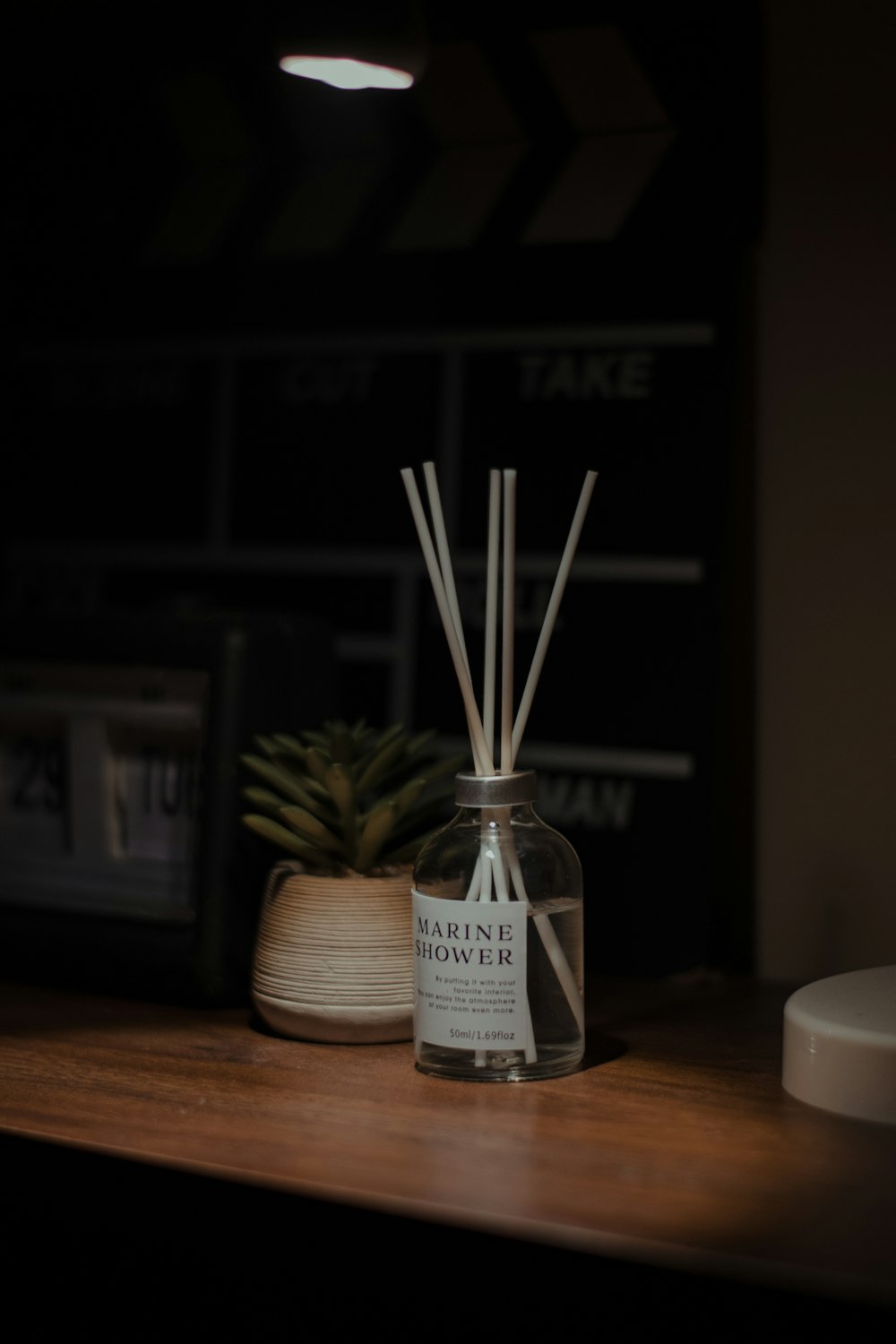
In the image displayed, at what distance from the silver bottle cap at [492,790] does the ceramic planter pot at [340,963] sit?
109 millimetres

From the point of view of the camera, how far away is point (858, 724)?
46.0 inches

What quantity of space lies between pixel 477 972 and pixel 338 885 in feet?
0.45

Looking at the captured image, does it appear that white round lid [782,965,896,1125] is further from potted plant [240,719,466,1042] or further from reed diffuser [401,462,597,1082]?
potted plant [240,719,466,1042]

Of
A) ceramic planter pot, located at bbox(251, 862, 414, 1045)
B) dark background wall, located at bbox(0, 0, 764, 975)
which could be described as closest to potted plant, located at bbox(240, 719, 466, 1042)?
ceramic planter pot, located at bbox(251, 862, 414, 1045)

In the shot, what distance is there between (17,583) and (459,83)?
62 cm

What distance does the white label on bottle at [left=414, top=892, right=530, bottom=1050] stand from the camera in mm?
854

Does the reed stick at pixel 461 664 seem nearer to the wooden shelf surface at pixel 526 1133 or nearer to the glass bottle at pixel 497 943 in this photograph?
the glass bottle at pixel 497 943

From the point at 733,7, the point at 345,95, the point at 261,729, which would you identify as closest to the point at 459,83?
the point at 345,95

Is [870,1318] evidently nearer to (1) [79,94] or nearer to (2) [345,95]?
(2) [345,95]

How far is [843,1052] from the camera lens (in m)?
0.81

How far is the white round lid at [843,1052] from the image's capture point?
2.63ft

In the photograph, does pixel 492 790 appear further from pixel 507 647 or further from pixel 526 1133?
pixel 526 1133

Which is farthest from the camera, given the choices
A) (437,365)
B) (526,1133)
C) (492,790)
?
(437,365)

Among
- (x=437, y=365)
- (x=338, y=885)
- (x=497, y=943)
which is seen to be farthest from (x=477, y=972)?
(x=437, y=365)
